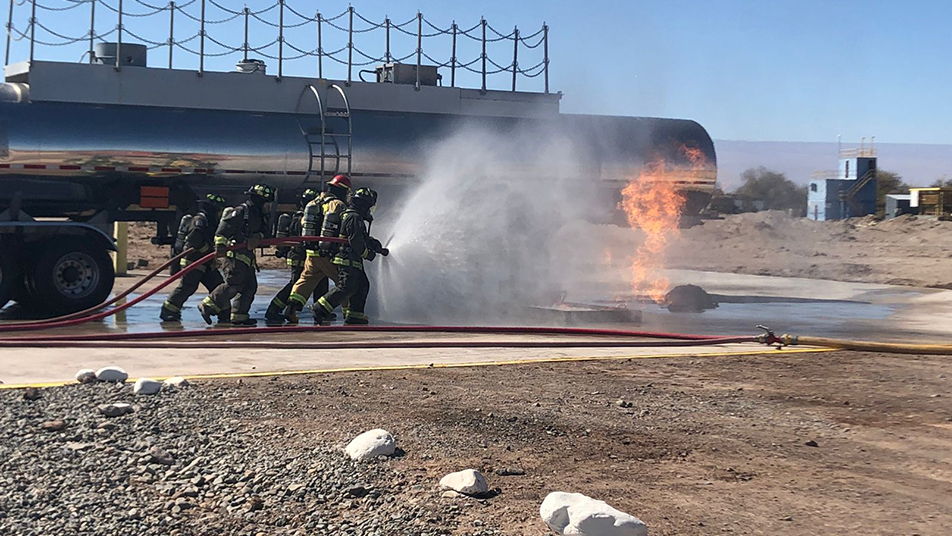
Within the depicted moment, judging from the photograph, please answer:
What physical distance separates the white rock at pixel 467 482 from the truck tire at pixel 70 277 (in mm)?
9767

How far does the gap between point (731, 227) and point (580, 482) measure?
109ft

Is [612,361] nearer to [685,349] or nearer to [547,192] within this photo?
[685,349]

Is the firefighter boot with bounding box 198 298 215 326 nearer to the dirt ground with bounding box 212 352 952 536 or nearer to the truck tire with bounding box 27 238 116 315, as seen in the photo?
the truck tire with bounding box 27 238 116 315

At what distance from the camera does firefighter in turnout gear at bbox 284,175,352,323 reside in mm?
12656

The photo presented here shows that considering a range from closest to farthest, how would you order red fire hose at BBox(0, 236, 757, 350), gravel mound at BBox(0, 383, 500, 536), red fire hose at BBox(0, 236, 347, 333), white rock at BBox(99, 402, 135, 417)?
gravel mound at BBox(0, 383, 500, 536), white rock at BBox(99, 402, 135, 417), red fire hose at BBox(0, 236, 757, 350), red fire hose at BBox(0, 236, 347, 333)

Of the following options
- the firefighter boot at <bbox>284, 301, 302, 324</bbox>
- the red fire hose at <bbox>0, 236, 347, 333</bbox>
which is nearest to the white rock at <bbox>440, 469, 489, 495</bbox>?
the red fire hose at <bbox>0, 236, 347, 333</bbox>

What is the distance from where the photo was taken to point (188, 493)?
4938 mm

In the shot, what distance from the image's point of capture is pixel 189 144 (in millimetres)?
14422

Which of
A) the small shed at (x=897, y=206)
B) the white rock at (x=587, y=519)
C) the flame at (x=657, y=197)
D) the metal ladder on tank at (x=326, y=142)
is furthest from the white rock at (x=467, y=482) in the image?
the small shed at (x=897, y=206)

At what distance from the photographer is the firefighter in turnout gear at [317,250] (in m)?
12.7

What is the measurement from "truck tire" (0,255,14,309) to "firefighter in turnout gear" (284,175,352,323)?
3.48 m

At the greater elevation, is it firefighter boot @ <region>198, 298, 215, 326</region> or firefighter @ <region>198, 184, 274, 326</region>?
firefighter @ <region>198, 184, 274, 326</region>

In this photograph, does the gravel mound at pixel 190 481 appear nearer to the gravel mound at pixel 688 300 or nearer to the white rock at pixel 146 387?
the white rock at pixel 146 387

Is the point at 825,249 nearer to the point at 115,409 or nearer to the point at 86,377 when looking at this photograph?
the point at 86,377
